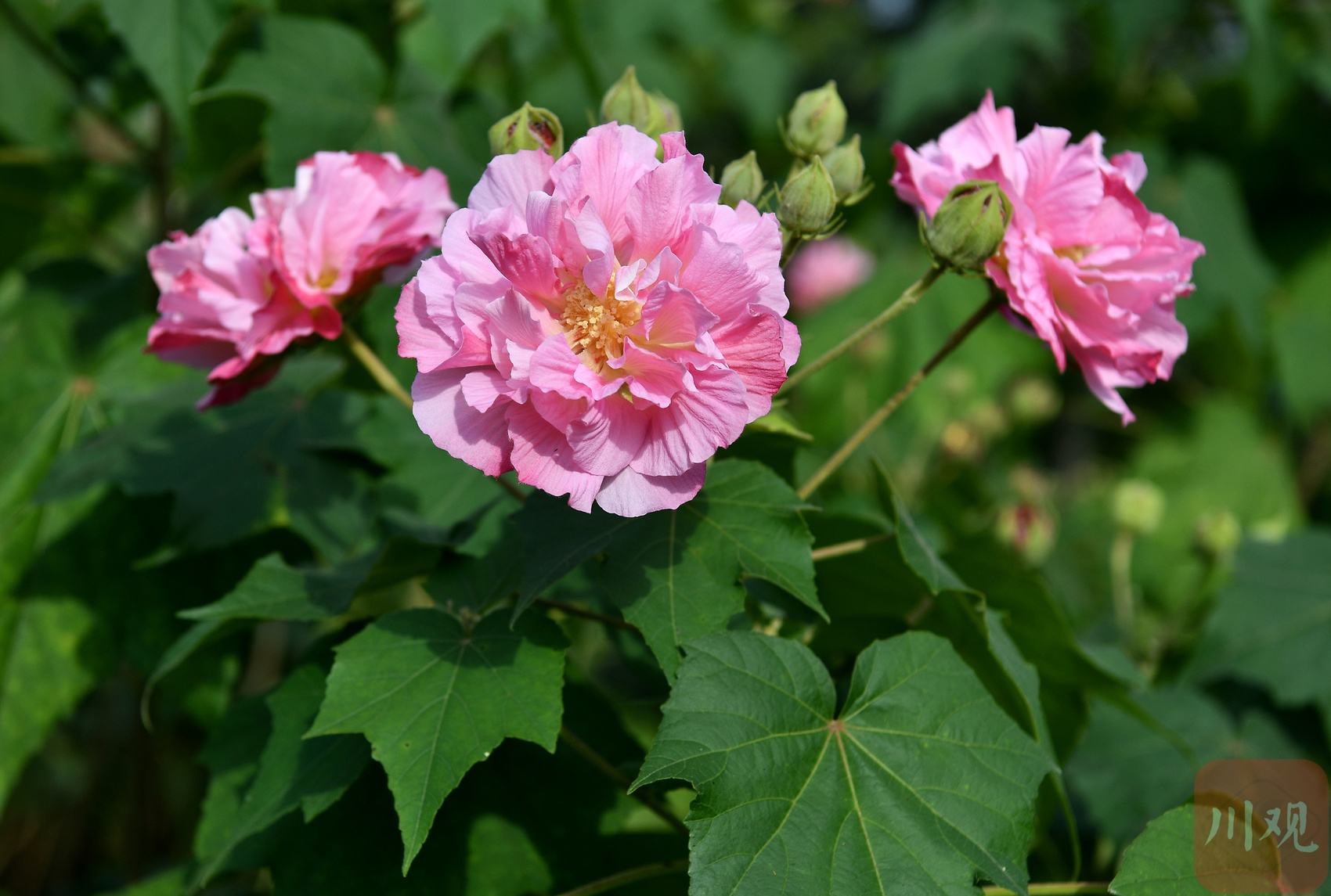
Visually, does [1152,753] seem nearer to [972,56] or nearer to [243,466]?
[243,466]

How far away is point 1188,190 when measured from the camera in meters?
3.13

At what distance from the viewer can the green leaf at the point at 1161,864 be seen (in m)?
0.94

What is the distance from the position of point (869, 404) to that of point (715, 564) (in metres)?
2.23

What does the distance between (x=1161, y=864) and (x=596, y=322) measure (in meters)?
0.75

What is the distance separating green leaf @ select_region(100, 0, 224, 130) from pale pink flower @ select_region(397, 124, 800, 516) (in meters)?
0.90

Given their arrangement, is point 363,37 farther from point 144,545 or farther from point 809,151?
point 809,151

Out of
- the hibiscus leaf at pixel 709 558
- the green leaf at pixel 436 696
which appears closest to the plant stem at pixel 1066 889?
the hibiscus leaf at pixel 709 558

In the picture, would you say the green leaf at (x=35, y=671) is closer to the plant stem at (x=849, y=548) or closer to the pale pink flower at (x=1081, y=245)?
the plant stem at (x=849, y=548)

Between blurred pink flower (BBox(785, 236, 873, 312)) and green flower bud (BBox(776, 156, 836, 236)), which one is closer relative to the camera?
green flower bud (BBox(776, 156, 836, 236))

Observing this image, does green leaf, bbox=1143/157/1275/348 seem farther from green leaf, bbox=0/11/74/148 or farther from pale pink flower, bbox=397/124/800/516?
green leaf, bbox=0/11/74/148

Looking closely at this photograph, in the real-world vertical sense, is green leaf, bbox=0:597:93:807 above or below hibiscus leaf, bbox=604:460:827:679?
below

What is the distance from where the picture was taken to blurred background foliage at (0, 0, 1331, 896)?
1.50 meters

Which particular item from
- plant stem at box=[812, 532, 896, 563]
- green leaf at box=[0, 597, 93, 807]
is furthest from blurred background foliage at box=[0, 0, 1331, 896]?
plant stem at box=[812, 532, 896, 563]

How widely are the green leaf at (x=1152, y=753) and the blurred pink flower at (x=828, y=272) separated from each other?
6.74ft
